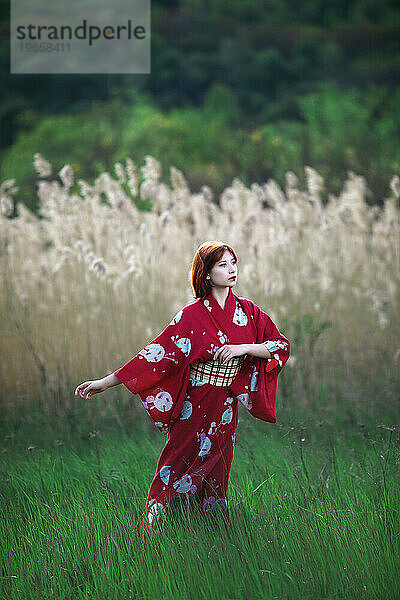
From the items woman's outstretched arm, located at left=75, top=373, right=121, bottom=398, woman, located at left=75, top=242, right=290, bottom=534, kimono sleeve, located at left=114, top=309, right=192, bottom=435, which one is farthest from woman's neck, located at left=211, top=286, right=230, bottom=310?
woman's outstretched arm, located at left=75, top=373, right=121, bottom=398

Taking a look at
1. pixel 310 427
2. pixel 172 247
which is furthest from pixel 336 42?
pixel 310 427

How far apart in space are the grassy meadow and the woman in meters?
0.15

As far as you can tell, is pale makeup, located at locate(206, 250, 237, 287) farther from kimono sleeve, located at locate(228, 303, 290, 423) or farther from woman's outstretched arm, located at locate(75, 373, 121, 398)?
woman's outstretched arm, located at locate(75, 373, 121, 398)

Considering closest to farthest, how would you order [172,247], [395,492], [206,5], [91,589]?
[91,589]
[395,492]
[172,247]
[206,5]

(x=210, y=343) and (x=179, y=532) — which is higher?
(x=210, y=343)

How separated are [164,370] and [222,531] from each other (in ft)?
1.98

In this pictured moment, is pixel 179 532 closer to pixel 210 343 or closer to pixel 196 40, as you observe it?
pixel 210 343

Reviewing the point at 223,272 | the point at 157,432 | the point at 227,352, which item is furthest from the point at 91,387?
the point at 157,432

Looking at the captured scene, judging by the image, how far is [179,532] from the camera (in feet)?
8.47

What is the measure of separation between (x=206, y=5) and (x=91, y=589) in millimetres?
15283

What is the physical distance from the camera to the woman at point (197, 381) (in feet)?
8.71

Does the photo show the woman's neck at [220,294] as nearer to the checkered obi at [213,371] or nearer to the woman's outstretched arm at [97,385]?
the checkered obi at [213,371]

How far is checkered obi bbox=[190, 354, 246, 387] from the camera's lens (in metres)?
2.67

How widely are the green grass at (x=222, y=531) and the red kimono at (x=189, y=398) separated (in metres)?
0.14
